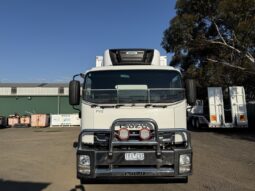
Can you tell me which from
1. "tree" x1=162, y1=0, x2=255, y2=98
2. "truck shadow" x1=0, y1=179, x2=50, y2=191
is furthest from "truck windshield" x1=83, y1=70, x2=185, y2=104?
"tree" x1=162, y1=0, x2=255, y2=98

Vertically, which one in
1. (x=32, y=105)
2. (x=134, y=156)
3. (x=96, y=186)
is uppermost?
(x=32, y=105)

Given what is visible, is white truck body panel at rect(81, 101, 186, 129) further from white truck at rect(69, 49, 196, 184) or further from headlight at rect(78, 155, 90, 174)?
headlight at rect(78, 155, 90, 174)

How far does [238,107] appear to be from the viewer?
20734 millimetres

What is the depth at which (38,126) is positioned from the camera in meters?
32.7

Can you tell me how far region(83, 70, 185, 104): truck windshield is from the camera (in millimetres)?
6539

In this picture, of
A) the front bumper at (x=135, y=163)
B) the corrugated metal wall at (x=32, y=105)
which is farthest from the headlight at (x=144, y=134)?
the corrugated metal wall at (x=32, y=105)

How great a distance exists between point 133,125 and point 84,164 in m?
1.17

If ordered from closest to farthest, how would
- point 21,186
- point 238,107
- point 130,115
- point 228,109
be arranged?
point 130,115 → point 21,186 → point 238,107 → point 228,109

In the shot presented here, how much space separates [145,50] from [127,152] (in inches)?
108

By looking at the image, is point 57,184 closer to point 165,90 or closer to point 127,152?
point 127,152

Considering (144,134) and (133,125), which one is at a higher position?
(133,125)

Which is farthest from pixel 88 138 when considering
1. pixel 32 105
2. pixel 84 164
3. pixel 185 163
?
pixel 32 105

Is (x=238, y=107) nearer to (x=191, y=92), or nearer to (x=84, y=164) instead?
(x=191, y=92)

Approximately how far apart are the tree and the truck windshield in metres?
15.9
